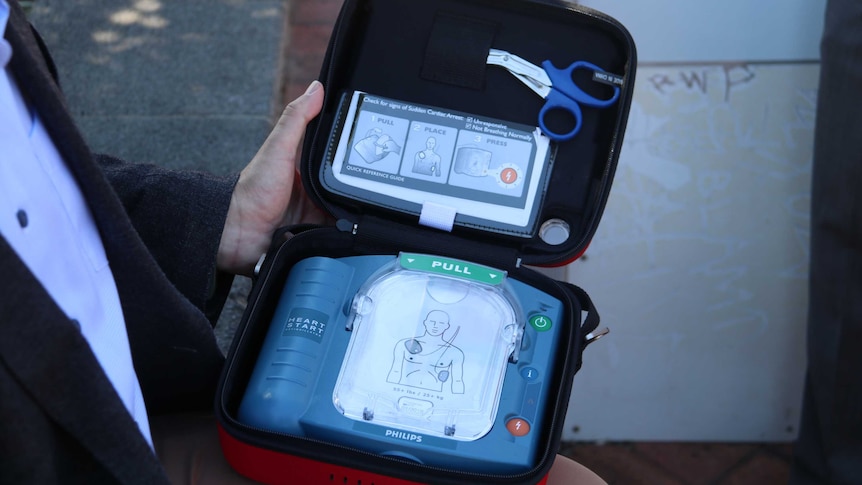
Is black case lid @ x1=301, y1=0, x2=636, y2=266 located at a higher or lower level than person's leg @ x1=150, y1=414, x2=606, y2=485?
higher

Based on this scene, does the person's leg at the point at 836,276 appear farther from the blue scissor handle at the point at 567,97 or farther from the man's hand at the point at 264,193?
the man's hand at the point at 264,193

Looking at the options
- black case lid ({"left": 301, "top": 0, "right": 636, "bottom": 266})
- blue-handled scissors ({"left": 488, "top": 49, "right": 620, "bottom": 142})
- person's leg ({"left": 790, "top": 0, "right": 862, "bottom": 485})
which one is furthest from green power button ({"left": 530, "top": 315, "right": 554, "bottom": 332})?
person's leg ({"left": 790, "top": 0, "right": 862, "bottom": 485})

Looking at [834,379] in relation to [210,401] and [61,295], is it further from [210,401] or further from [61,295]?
[61,295]

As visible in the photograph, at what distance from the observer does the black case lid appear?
1.19 meters

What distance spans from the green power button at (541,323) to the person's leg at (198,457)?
178 mm

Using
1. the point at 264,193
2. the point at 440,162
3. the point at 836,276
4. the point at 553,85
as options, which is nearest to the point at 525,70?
the point at 553,85

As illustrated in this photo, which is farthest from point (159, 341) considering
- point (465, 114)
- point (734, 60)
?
point (734, 60)

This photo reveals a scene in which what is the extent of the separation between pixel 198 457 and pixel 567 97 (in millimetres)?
728

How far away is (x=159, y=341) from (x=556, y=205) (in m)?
0.59

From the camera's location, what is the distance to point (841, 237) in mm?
1423

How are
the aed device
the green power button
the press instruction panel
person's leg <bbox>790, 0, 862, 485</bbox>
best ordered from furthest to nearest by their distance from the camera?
person's leg <bbox>790, 0, 862, 485</bbox> → the press instruction panel → the green power button → the aed device

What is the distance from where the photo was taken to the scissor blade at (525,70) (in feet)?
4.01

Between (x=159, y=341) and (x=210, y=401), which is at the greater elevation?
(x=159, y=341)

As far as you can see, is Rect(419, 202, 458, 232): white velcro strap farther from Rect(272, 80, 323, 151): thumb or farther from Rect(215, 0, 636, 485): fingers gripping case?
Rect(272, 80, 323, 151): thumb
